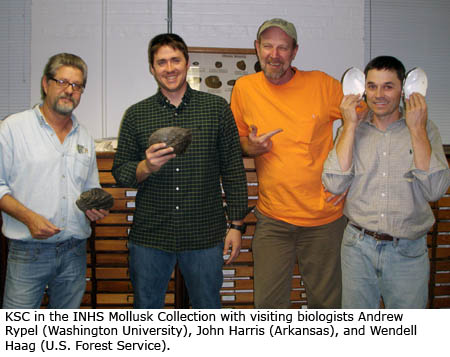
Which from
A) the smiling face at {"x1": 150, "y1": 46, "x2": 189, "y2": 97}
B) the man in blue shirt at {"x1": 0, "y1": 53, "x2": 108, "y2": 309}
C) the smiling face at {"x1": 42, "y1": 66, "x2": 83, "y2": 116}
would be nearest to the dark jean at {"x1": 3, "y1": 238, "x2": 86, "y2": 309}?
the man in blue shirt at {"x1": 0, "y1": 53, "x2": 108, "y2": 309}

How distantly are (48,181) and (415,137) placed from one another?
61.0 inches

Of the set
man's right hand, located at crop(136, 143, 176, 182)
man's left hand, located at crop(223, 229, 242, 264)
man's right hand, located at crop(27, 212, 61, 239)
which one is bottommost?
man's left hand, located at crop(223, 229, 242, 264)

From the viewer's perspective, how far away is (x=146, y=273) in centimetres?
153

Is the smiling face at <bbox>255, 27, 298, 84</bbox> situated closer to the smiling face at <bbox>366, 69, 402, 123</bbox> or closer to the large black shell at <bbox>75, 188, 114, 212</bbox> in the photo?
the smiling face at <bbox>366, 69, 402, 123</bbox>

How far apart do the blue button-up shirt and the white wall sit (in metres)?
1.46

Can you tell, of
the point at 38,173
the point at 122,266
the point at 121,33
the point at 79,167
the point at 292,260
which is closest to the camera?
the point at 38,173

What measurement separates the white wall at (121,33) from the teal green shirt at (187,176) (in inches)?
59.0

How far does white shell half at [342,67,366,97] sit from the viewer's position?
1631mm

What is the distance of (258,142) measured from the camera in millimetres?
1614

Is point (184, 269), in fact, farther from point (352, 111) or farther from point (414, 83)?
point (414, 83)

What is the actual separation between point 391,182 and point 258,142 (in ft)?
1.95

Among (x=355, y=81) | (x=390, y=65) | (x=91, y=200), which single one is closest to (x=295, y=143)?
(x=355, y=81)
